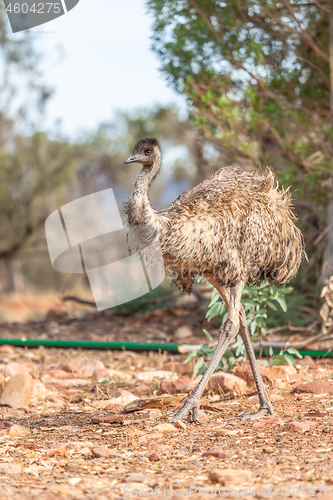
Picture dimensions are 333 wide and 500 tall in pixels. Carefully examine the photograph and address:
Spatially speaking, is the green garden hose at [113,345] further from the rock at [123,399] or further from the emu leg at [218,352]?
the emu leg at [218,352]

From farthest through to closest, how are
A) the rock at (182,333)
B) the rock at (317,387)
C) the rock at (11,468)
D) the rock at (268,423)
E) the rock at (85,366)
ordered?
the rock at (182,333)
the rock at (85,366)
the rock at (317,387)
the rock at (268,423)
the rock at (11,468)

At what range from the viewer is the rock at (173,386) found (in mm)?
5215

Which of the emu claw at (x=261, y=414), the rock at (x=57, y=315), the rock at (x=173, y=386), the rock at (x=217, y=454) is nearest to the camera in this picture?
the rock at (x=217, y=454)

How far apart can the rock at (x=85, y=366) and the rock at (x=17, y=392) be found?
40.7 inches

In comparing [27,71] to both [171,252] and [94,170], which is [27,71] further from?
[171,252]

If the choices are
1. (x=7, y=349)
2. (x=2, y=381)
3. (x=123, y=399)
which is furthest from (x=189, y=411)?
(x=7, y=349)

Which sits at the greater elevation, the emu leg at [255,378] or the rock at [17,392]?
the emu leg at [255,378]

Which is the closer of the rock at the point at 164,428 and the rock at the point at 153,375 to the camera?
the rock at the point at 164,428

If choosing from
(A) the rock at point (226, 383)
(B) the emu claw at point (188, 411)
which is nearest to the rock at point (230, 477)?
(B) the emu claw at point (188, 411)

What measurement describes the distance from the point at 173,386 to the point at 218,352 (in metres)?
1.16

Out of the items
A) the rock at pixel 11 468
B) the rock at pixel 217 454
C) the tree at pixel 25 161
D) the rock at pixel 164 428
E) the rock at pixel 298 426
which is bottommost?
the tree at pixel 25 161

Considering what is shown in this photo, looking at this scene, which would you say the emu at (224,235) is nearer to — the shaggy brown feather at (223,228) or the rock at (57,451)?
the shaggy brown feather at (223,228)

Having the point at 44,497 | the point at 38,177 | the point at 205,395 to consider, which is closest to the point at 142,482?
the point at 44,497

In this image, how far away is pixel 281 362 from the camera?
5766 mm
